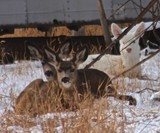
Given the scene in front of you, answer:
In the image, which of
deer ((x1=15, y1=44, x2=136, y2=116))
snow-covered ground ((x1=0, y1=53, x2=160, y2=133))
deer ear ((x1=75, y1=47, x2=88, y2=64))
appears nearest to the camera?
snow-covered ground ((x1=0, y1=53, x2=160, y2=133))

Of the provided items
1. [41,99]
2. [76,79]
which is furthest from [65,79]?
[41,99]

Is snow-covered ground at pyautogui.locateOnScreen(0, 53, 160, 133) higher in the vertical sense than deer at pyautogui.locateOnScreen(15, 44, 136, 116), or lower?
lower

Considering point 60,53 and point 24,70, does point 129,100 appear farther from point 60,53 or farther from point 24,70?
point 24,70

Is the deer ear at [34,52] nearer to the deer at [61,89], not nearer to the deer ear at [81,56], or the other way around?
the deer at [61,89]

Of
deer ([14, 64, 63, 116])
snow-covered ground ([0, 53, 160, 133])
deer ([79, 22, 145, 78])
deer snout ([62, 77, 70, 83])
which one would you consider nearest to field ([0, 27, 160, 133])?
snow-covered ground ([0, 53, 160, 133])

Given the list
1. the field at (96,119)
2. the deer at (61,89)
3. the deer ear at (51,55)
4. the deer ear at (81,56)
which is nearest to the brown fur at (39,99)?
the deer at (61,89)

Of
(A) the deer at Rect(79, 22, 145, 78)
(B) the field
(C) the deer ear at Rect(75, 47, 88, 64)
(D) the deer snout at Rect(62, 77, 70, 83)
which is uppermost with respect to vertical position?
(A) the deer at Rect(79, 22, 145, 78)

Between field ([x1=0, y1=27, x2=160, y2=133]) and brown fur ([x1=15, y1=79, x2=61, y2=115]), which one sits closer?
field ([x1=0, y1=27, x2=160, y2=133])

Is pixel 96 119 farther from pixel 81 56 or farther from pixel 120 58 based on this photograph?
pixel 120 58

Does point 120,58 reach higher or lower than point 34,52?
higher

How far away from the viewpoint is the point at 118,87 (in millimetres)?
6508

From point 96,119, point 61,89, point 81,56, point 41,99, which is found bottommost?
point 96,119

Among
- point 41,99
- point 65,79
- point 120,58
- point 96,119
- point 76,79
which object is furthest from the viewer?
point 120,58

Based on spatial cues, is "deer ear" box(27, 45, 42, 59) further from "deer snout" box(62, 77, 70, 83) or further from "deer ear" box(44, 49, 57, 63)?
"deer snout" box(62, 77, 70, 83)
